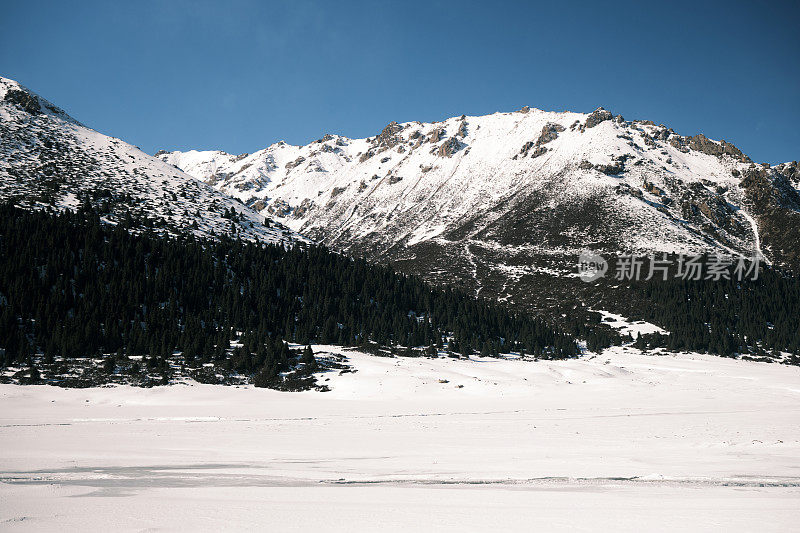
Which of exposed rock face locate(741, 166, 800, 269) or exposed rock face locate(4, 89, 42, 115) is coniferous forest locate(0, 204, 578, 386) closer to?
exposed rock face locate(4, 89, 42, 115)

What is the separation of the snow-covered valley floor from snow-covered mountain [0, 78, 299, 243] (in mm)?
64355

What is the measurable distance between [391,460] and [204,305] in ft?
166

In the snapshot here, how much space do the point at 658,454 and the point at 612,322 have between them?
262ft

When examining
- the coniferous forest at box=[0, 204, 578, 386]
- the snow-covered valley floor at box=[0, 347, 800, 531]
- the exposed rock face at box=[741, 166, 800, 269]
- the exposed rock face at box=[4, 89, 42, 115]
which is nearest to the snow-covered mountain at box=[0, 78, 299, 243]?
the exposed rock face at box=[4, 89, 42, 115]

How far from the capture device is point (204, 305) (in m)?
56.7

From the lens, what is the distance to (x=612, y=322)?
3374 inches

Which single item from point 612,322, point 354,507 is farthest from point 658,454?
point 612,322

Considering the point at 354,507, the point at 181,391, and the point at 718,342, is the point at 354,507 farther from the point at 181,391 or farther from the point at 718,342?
the point at 718,342

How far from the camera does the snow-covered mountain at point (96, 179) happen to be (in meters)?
82.1

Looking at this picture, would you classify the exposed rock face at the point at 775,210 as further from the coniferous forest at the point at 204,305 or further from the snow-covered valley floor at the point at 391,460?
the snow-covered valley floor at the point at 391,460

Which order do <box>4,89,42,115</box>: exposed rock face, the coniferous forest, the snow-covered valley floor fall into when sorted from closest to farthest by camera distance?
the snow-covered valley floor
the coniferous forest
<box>4,89,42,115</box>: exposed rock face

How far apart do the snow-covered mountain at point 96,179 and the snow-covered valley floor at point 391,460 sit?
6435cm

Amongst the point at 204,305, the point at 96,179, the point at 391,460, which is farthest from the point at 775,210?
the point at 96,179

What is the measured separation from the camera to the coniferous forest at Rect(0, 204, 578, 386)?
1636 inches
